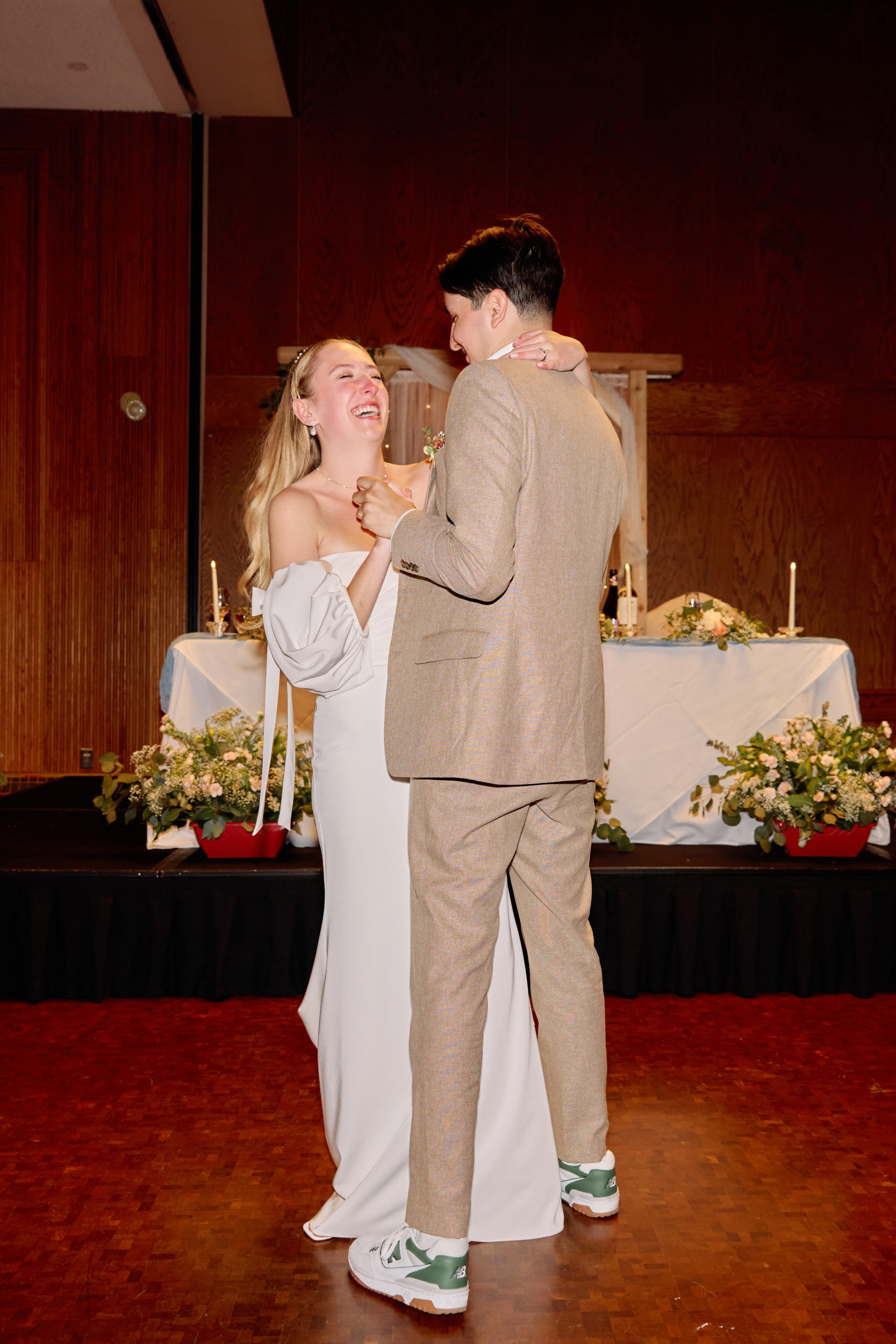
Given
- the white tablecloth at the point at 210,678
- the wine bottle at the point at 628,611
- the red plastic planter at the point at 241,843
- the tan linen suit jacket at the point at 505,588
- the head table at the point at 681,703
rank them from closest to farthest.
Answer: the tan linen suit jacket at the point at 505,588
the red plastic planter at the point at 241,843
the head table at the point at 681,703
the white tablecloth at the point at 210,678
the wine bottle at the point at 628,611

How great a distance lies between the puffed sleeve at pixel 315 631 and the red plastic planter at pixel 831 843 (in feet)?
6.92

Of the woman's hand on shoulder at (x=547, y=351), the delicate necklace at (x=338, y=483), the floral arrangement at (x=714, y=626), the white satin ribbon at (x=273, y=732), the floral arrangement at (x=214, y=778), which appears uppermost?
the woman's hand on shoulder at (x=547, y=351)

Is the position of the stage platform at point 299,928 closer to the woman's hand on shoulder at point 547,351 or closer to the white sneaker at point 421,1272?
the white sneaker at point 421,1272

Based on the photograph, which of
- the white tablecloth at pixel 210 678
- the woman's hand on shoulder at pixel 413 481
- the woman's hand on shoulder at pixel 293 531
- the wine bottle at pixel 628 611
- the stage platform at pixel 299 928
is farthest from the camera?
the wine bottle at pixel 628 611

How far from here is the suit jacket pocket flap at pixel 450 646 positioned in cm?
166

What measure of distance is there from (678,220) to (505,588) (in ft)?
20.9

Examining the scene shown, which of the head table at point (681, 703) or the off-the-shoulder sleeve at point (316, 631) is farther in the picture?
the head table at point (681, 703)

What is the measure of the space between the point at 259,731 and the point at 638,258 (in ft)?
16.0

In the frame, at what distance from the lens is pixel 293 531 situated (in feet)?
6.73

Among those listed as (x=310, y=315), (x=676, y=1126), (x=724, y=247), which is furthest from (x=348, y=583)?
(x=724, y=247)

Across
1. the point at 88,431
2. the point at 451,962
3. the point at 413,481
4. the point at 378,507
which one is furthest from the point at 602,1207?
the point at 88,431

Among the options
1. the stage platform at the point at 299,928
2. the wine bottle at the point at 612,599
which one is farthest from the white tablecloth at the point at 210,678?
the wine bottle at the point at 612,599

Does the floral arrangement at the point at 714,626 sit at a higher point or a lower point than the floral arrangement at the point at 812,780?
higher

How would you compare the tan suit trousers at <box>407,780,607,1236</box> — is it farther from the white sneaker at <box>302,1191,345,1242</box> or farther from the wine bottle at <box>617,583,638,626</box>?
the wine bottle at <box>617,583,638,626</box>
